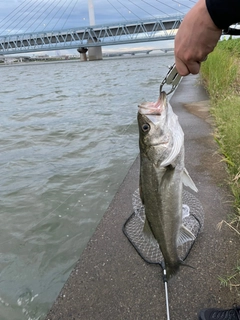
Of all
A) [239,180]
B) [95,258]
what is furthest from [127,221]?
[239,180]

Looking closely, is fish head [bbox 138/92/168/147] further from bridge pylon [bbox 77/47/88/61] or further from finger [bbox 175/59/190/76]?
bridge pylon [bbox 77/47/88/61]

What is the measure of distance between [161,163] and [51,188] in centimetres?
384

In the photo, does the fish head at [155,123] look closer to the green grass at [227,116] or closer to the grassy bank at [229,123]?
the grassy bank at [229,123]

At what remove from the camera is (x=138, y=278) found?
106 inches

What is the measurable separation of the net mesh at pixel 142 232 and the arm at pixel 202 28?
1.68m

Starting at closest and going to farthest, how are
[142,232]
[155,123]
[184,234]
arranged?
[155,123] < [184,234] < [142,232]

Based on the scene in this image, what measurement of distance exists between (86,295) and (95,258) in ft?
1.47

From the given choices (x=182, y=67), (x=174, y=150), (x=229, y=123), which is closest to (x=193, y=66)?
(x=182, y=67)

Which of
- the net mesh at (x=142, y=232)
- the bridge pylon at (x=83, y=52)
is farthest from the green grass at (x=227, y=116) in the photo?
the bridge pylon at (x=83, y=52)

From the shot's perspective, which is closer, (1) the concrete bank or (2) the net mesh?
(1) the concrete bank

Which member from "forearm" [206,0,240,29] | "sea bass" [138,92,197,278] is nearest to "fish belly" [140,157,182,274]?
"sea bass" [138,92,197,278]

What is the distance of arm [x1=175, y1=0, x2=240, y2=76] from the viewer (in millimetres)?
1389

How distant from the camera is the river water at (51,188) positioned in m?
3.30

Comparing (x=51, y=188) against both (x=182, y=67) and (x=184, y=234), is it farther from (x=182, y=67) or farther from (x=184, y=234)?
(x=182, y=67)
